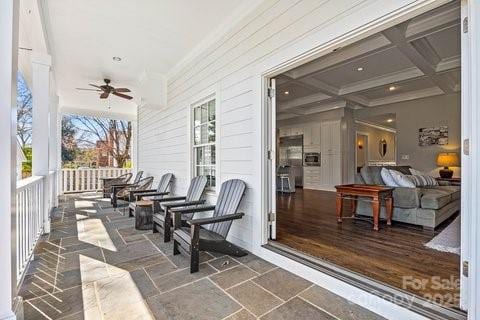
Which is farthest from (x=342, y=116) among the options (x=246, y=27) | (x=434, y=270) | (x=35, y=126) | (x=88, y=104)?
(x=88, y=104)

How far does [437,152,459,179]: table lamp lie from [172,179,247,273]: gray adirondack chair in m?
6.05

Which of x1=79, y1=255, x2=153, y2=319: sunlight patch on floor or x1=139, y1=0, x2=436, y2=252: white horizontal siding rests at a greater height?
x1=139, y1=0, x2=436, y2=252: white horizontal siding

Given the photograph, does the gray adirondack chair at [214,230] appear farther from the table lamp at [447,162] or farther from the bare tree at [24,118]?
the table lamp at [447,162]

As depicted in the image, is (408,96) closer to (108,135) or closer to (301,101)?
(301,101)

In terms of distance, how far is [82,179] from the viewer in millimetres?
8898

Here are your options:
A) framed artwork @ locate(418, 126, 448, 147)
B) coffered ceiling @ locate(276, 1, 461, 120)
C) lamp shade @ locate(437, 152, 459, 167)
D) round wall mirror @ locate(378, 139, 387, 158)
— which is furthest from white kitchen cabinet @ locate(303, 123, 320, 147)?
round wall mirror @ locate(378, 139, 387, 158)

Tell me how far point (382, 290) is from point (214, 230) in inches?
72.5

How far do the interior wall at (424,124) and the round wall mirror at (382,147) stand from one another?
3.45 meters

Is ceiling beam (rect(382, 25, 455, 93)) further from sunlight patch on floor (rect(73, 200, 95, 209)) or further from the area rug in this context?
sunlight patch on floor (rect(73, 200, 95, 209))

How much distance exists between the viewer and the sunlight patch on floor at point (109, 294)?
1.79 metres

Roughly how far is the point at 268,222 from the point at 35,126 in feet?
11.7

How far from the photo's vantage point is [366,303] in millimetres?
1854

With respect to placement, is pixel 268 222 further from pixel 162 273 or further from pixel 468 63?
pixel 468 63

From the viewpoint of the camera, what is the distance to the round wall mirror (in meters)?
10.6
